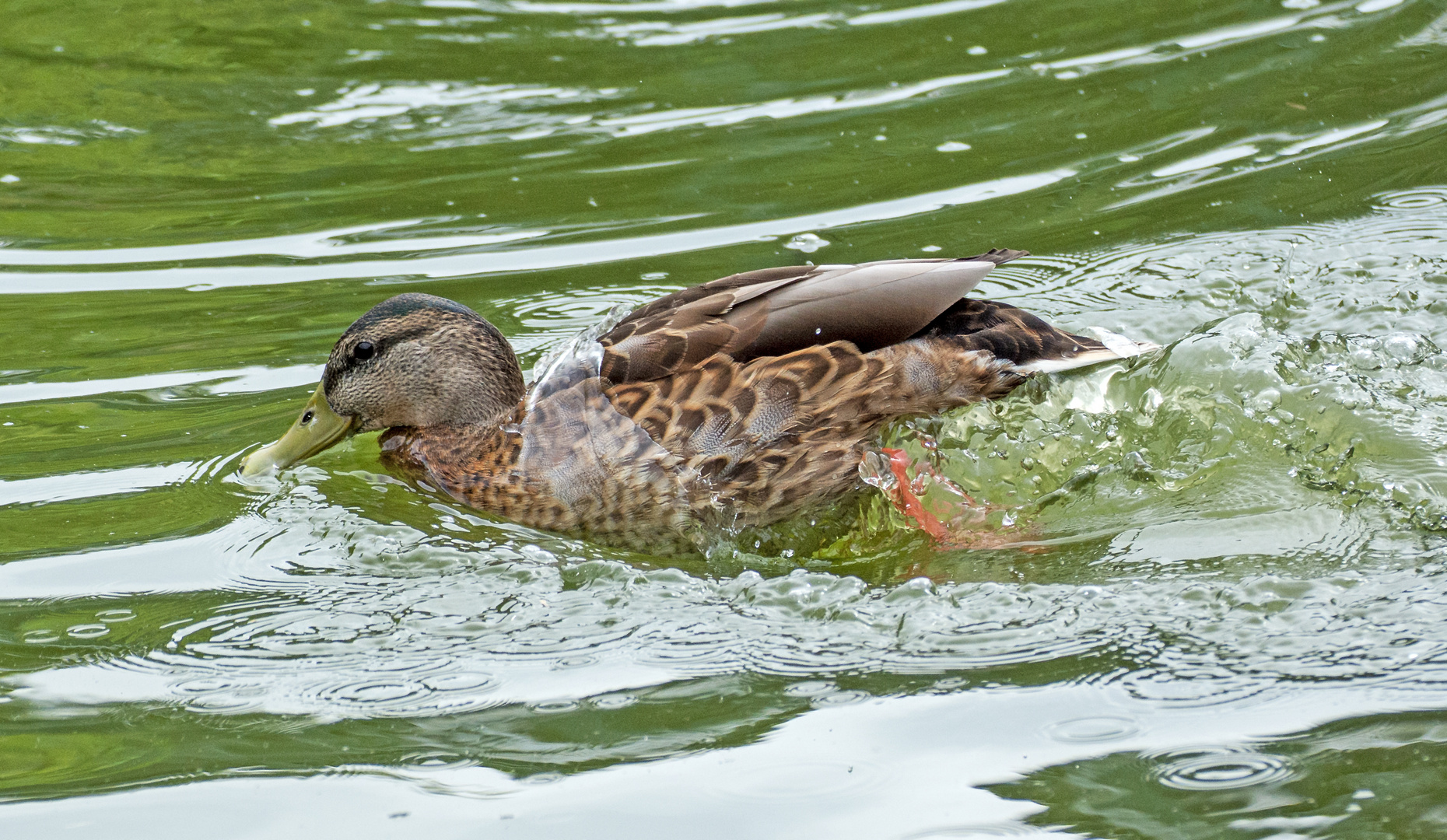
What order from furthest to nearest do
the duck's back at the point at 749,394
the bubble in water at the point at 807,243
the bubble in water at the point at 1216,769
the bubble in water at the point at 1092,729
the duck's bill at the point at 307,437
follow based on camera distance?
the bubble in water at the point at 807,243 → the duck's bill at the point at 307,437 → the duck's back at the point at 749,394 → the bubble in water at the point at 1092,729 → the bubble in water at the point at 1216,769

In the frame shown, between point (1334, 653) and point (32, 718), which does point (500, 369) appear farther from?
point (1334, 653)

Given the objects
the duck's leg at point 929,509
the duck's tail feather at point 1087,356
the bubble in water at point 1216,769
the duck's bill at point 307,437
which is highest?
the duck's tail feather at point 1087,356

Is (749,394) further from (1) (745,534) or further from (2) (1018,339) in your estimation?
(2) (1018,339)

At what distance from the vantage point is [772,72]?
368 inches

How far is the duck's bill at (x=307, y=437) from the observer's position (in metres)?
5.57

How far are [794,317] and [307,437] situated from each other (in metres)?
1.87

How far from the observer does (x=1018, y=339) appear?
5277 millimetres

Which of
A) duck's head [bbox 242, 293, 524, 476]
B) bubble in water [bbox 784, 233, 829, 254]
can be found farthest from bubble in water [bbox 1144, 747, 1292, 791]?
bubble in water [bbox 784, 233, 829, 254]

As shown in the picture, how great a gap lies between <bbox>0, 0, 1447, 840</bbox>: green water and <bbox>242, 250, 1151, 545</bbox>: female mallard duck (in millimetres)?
177

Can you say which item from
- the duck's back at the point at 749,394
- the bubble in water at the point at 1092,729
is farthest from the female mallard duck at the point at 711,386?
→ the bubble in water at the point at 1092,729

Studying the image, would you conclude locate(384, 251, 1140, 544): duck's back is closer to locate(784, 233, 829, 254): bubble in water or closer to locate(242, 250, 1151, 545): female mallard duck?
locate(242, 250, 1151, 545): female mallard duck

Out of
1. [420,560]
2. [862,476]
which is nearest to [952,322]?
[862,476]

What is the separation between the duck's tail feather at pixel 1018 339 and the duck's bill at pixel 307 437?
2.17 meters

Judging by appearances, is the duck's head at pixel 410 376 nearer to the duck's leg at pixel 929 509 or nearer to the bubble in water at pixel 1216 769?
the duck's leg at pixel 929 509
